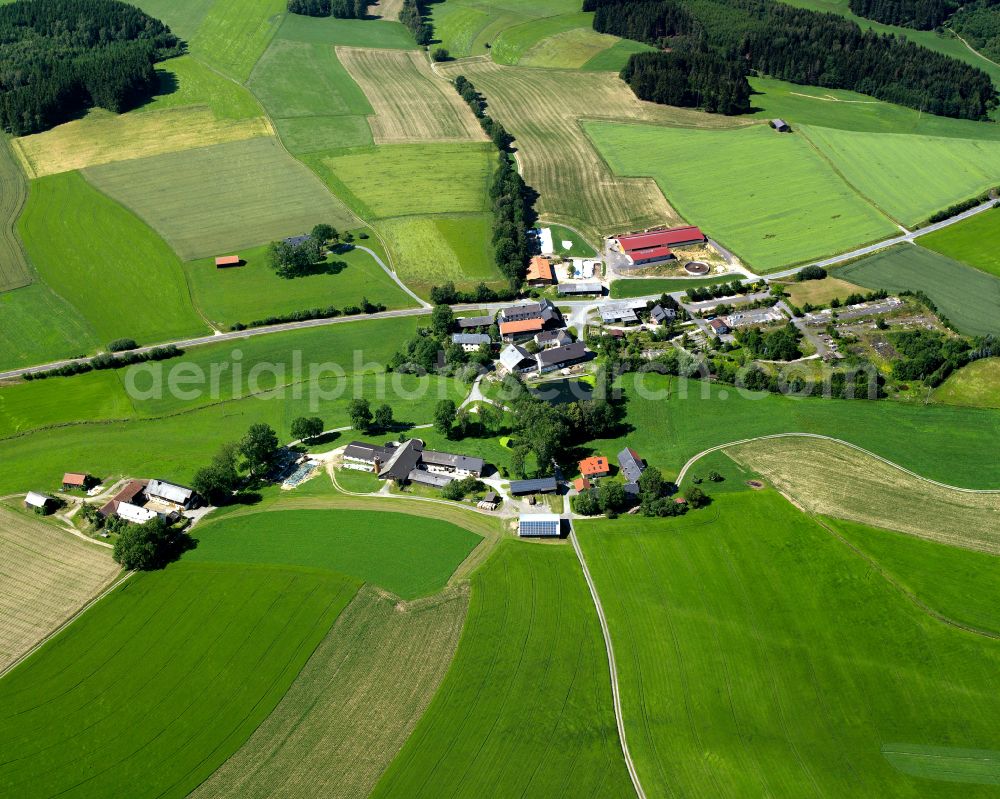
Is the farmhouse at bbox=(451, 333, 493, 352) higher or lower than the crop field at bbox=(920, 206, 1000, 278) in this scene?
lower

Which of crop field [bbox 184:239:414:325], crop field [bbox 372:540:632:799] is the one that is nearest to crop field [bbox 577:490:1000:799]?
crop field [bbox 372:540:632:799]

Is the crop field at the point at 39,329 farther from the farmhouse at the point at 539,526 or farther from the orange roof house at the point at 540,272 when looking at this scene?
the farmhouse at the point at 539,526

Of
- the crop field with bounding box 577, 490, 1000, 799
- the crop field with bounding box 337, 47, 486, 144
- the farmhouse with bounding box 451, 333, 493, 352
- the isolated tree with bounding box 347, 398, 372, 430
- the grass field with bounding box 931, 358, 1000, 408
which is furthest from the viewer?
the crop field with bounding box 337, 47, 486, 144

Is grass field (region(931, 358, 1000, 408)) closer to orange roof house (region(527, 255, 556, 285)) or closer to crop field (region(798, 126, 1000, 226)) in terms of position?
crop field (region(798, 126, 1000, 226))

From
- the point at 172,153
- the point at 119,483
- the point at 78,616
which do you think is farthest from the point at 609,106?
the point at 78,616

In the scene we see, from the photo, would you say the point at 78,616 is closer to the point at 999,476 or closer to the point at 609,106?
the point at 999,476

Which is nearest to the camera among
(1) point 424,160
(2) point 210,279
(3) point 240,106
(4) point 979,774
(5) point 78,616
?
(4) point 979,774
